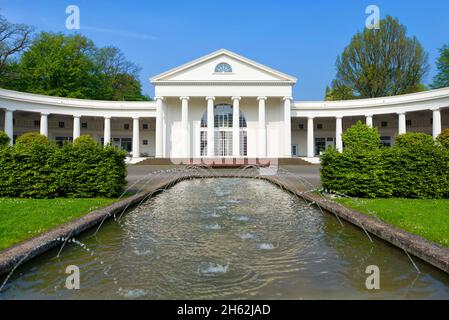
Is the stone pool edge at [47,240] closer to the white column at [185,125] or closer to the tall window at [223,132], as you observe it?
the white column at [185,125]

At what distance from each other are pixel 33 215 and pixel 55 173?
3.30 m

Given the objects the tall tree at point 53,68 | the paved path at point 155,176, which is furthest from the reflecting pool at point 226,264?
the tall tree at point 53,68

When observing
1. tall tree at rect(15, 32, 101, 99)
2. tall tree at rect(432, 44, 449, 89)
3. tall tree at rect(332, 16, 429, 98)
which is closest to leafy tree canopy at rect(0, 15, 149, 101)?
tall tree at rect(15, 32, 101, 99)

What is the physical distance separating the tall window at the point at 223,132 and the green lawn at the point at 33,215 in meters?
29.6

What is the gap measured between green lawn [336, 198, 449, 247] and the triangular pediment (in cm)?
2923

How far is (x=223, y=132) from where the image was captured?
3922 cm

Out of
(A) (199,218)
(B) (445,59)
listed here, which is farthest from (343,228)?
(B) (445,59)

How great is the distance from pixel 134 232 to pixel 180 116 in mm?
34175

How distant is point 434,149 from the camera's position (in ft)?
33.4

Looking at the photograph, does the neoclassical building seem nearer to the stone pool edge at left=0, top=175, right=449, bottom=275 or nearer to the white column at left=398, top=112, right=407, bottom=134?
the white column at left=398, top=112, right=407, bottom=134

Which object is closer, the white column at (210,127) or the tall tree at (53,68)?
the white column at (210,127)

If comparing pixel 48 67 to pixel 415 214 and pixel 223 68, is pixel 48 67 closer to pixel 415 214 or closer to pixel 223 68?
pixel 223 68

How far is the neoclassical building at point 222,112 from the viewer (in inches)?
1423
